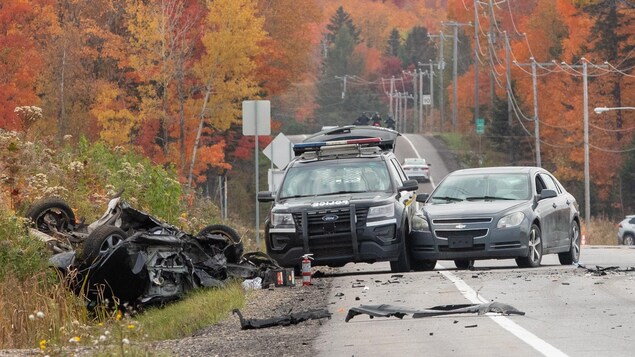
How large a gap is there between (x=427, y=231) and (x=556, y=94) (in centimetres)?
6759

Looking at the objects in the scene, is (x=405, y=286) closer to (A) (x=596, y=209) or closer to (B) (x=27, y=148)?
(B) (x=27, y=148)

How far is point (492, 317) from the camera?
1464 cm

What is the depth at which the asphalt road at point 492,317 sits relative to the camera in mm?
12352

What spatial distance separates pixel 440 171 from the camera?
93.6m

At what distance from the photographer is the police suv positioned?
22500 millimetres

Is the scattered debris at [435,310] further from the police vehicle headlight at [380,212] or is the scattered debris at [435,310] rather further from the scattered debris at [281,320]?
the police vehicle headlight at [380,212]

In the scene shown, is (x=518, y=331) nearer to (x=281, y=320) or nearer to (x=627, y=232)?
(x=281, y=320)

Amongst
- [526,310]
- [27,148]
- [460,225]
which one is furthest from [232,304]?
[27,148]

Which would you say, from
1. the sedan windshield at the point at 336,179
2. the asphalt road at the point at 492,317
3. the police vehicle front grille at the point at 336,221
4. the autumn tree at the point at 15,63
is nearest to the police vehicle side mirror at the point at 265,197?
the sedan windshield at the point at 336,179

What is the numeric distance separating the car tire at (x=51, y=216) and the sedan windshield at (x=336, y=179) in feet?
12.2

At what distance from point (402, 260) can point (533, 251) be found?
2030 mm

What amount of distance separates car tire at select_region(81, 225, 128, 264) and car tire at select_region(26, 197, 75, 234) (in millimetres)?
2066

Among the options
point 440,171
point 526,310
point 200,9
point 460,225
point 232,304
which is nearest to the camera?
point 526,310

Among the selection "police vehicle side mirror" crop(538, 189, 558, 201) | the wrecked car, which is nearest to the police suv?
the wrecked car
